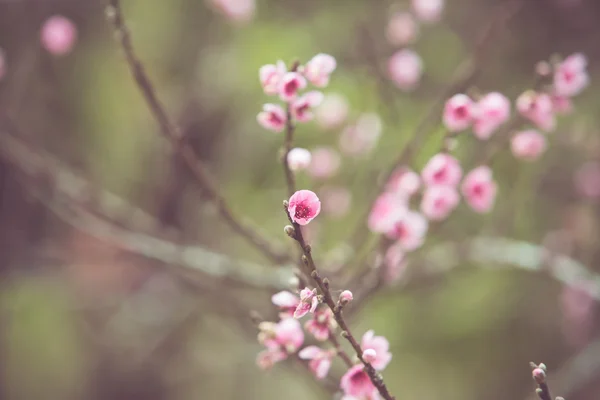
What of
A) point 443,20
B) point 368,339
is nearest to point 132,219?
point 368,339

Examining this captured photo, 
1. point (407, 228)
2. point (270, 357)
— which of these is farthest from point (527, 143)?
point (270, 357)

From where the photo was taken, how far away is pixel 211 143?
2100 mm

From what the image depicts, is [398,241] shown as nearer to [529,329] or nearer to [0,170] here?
[529,329]

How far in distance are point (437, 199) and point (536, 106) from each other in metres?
0.19

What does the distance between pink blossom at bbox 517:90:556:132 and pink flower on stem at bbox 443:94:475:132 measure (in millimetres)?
78

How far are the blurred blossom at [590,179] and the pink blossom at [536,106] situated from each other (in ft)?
2.62

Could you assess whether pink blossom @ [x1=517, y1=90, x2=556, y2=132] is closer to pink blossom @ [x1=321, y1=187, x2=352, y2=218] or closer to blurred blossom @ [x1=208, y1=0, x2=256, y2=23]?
pink blossom @ [x1=321, y1=187, x2=352, y2=218]

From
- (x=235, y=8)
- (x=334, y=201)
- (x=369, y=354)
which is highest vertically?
(x=235, y=8)

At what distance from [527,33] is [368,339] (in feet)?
4.49

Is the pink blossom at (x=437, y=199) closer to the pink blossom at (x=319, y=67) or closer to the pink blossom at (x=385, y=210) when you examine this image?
the pink blossom at (x=385, y=210)

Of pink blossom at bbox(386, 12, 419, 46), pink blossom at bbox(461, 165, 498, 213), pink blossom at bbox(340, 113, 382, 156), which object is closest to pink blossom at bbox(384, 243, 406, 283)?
pink blossom at bbox(461, 165, 498, 213)

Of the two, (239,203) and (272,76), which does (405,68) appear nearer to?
(272,76)

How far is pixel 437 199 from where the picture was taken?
2.61 feet

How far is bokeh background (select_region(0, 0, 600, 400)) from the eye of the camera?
1.45 meters
